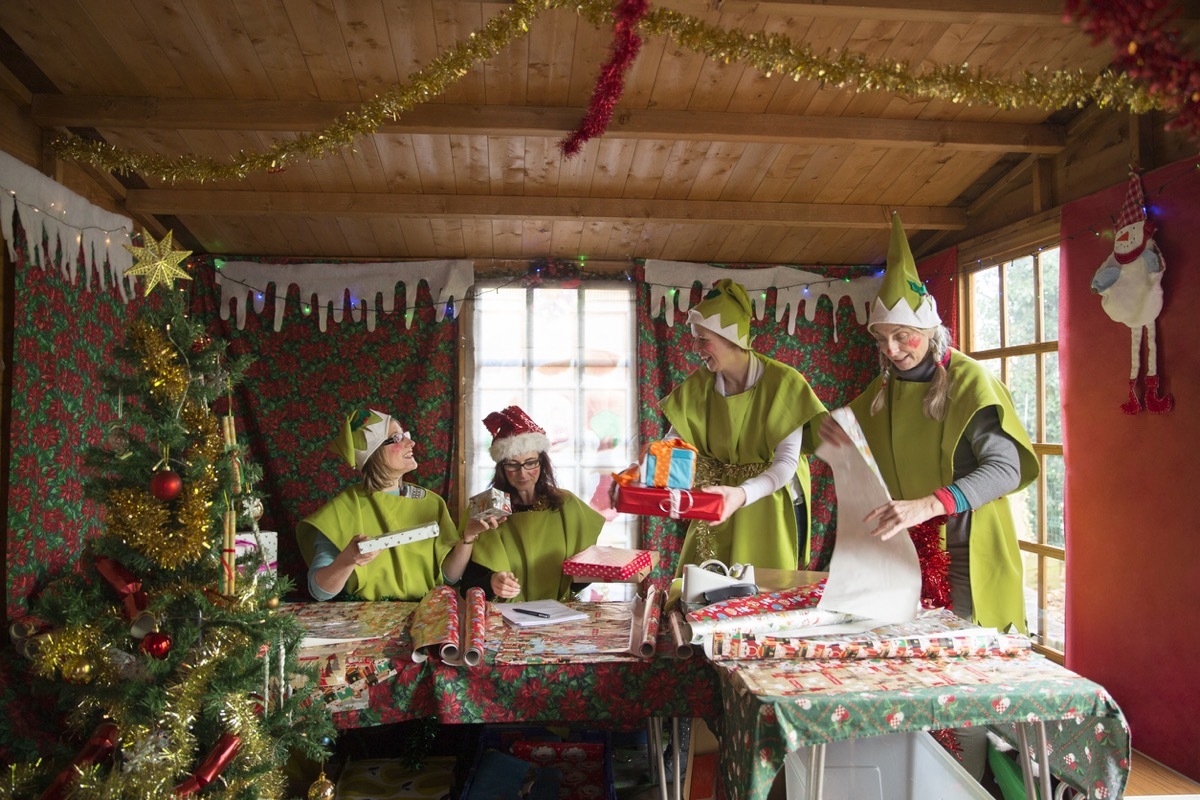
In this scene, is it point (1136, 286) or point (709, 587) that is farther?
point (1136, 286)

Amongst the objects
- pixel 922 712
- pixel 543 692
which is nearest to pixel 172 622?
pixel 543 692

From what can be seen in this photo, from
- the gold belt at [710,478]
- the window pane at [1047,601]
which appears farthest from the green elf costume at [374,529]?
the window pane at [1047,601]

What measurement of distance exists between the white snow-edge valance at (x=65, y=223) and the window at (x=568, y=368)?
1865mm

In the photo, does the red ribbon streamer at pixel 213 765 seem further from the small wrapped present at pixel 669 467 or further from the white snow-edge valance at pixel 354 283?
the white snow-edge valance at pixel 354 283

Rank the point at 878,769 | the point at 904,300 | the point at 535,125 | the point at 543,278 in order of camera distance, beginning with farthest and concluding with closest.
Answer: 1. the point at 543,278
2. the point at 535,125
3. the point at 904,300
4. the point at 878,769

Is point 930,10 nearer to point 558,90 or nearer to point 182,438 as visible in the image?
point 558,90

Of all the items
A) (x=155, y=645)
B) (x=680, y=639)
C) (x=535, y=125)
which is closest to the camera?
(x=155, y=645)

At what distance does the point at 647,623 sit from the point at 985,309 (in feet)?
10.6

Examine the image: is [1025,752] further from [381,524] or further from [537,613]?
[381,524]

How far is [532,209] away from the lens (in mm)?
4367

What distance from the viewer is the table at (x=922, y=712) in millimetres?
1630

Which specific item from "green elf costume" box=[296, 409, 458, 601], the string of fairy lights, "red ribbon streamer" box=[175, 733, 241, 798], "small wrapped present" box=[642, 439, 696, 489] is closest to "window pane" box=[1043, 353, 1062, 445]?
the string of fairy lights

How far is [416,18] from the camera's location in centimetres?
305

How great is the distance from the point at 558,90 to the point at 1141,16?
94.2 inches
